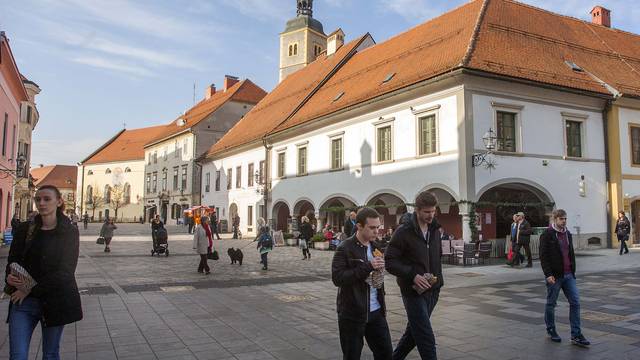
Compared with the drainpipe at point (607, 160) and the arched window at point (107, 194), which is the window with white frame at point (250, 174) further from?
the arched window at point (107, 194)

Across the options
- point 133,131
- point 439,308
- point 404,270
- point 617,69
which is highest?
point 133,131

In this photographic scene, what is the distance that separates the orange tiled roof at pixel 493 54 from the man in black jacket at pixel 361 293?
16.2 meters

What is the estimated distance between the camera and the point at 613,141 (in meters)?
22.6

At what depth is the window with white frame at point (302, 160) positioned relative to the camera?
99.5ft

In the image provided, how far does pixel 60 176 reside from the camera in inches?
3821

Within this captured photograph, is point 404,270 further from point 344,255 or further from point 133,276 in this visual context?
point 133,276

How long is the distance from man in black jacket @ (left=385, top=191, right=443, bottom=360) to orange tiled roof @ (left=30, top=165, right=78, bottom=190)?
10171 centimetres

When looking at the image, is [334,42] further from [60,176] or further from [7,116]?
[60,176]

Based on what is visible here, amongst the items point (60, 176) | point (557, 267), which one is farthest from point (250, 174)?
point (60, 176)

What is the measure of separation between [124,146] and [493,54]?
71.8 m

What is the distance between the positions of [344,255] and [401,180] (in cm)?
1833

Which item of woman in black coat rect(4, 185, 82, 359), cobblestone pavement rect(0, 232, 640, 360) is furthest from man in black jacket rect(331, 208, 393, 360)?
woman in black coat rect(4, 185, 82, 359)

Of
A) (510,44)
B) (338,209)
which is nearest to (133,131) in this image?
(338,209)

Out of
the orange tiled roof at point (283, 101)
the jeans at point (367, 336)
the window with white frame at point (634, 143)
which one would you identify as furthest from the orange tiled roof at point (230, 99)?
the jeans at point (367, 336)
